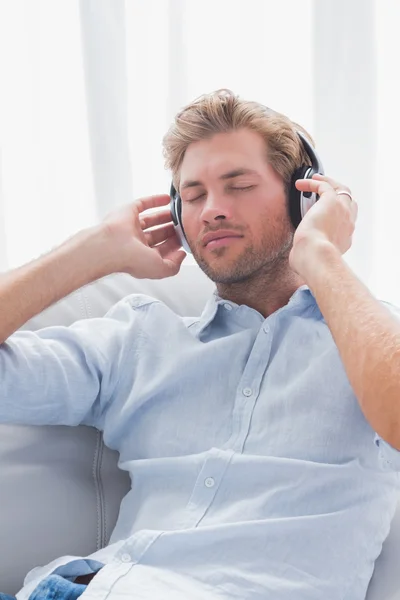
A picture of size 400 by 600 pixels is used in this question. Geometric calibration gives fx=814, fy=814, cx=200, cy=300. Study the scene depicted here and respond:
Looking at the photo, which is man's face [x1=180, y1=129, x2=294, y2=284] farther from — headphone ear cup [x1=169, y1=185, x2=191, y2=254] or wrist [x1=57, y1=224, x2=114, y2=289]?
wrist [x1=57, y1=224, x2=114, y2=289]

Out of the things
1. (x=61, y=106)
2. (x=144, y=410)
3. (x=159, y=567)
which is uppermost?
(x=61, y=106)

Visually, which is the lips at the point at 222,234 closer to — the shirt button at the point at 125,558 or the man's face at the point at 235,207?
the man's face at the point at 235,207

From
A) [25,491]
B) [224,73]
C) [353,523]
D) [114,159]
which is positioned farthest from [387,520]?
[224,73]

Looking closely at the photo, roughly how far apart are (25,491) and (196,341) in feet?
1.18

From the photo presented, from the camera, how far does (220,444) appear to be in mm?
1216

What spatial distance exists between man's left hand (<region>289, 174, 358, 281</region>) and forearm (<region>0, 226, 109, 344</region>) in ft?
1.13

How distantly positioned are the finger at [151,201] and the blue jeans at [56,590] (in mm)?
675

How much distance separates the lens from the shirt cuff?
1070 millimetres

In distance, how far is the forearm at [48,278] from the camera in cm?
124

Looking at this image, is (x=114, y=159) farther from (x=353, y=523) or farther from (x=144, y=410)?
(x=353, y=523)

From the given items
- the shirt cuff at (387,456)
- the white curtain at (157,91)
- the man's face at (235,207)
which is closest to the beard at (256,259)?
the man's face at (235,207)

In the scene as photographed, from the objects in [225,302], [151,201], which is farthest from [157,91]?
[225,302]

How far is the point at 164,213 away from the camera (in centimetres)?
153

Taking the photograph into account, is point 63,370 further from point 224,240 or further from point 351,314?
point 351,314
